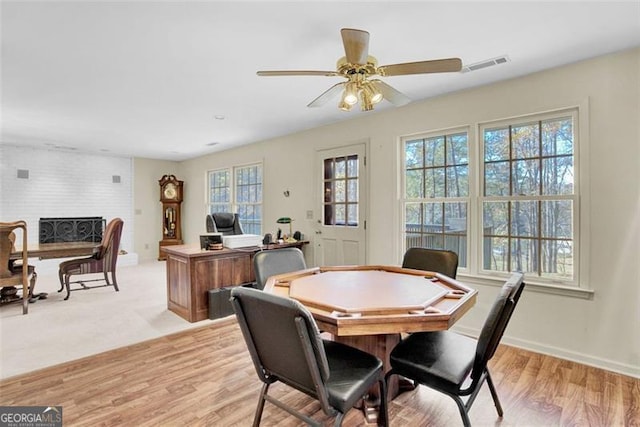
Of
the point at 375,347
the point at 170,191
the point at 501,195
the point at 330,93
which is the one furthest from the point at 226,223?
the point at 501,195

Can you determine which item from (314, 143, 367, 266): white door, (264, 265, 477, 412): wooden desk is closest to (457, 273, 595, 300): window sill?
(264, 265, 477, 412): wooden desk

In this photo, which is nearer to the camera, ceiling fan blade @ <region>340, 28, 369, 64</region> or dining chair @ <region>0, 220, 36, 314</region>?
ceiling fan blade @ <region>340, 28, 369, 64</region>

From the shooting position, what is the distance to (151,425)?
6.29ft

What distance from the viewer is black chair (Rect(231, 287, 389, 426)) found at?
130 centimetres

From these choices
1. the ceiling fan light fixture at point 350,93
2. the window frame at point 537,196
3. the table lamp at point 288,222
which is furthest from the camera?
the table lamp at point 288,222

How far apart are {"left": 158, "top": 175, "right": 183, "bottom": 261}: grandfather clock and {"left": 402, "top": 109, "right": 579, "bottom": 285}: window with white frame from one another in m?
5.95

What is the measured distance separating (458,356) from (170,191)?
7.53 meters

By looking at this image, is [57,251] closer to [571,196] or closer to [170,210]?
[170,210]

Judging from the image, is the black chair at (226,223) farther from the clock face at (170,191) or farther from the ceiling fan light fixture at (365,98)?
the ceiling fan light fixture at (365,98)

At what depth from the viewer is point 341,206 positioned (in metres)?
4.54

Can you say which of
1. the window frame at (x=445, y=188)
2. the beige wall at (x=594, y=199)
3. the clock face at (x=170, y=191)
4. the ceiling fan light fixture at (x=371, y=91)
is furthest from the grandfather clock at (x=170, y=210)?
the ceiling fan light fixture at (x=371, y=91)

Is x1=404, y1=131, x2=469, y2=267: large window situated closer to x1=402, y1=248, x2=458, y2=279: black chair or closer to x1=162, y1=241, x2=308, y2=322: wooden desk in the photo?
x1=402, y1=248, x2=458, y2=279: black chair

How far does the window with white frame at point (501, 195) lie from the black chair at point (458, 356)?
4.96 ft

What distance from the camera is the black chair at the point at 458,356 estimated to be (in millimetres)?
1530
